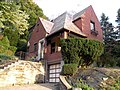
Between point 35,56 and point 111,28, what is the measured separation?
16.1 m

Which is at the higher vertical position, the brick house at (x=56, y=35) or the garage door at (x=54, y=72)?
A: the brick house at (x=56, y=35)

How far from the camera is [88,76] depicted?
15.5 metres

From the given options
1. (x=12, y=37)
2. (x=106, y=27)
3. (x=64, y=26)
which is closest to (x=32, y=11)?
(x=12, y=37)

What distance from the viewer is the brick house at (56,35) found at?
70.2 feet

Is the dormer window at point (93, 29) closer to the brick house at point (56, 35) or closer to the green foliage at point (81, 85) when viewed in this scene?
the brick house at point (56, 35)

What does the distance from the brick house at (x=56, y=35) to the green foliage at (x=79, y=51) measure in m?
2.40

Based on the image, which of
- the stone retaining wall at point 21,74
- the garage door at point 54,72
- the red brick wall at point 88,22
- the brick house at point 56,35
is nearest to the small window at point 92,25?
the brick house at point 56,35

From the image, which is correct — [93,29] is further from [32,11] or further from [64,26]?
[32,11]

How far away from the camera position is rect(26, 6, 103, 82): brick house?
21.4m

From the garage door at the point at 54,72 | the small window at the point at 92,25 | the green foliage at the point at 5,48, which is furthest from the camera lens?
the green foliage at the point at 5,48

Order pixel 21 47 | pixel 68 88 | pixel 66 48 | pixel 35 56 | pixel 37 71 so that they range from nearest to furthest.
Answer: pixel 68 88 → pixel 66 48 → pixel 37 71 → pixel 35 56 → pixel 21 47

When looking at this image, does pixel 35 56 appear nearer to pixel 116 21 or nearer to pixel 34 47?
pixel 34 47

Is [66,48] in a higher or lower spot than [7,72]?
higher

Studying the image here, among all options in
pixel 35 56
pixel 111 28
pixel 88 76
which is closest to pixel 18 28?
pixel 88 76
